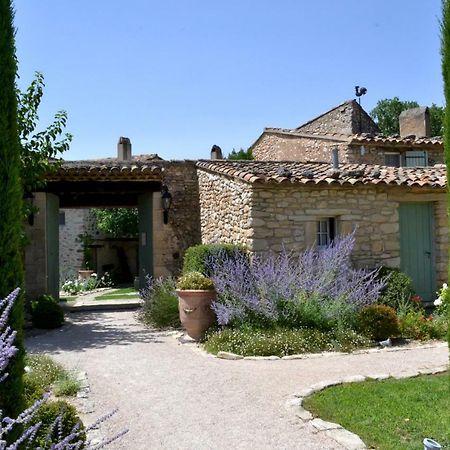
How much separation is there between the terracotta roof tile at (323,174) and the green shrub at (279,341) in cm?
309

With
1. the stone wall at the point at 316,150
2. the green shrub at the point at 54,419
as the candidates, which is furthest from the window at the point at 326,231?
the green shrub at the point at 54,419

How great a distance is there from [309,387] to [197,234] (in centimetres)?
879

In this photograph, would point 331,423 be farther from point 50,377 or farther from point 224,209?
point 224,209

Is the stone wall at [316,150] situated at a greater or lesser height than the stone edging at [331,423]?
greater

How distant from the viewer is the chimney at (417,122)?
64.6ft

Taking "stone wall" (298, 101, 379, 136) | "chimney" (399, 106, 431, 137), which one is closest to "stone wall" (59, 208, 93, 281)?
"stone wall" (298, 101, 379, 136)

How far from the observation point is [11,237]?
12.5ft

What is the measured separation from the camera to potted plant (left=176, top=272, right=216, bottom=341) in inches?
342

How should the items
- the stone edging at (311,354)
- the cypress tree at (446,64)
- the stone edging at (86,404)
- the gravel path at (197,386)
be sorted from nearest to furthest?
the cypress tree at (446,64) → the gravel path at (197,386) → the stone edging at (86,404) → the stone edging at (311,354)

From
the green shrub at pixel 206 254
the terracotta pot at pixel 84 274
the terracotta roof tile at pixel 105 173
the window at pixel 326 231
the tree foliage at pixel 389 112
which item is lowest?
the terracotta pot at pixel 84 274

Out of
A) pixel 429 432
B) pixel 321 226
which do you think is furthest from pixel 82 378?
pixel 321 226

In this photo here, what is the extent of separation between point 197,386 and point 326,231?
581 cm

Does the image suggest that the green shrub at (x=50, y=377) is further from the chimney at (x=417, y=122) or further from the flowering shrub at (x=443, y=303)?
the chimney at (x=417, y=122)

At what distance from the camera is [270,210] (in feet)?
33.8
